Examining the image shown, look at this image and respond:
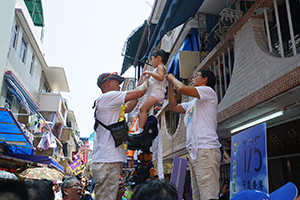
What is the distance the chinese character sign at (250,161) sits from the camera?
9.57 ft

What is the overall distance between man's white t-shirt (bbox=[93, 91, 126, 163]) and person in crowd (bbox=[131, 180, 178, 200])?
178 cm

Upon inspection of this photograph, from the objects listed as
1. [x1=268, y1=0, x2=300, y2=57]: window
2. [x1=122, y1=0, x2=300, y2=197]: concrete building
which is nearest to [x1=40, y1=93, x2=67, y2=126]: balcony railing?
[x1=122, y1=0, x2=300, y2=197]: concrete building

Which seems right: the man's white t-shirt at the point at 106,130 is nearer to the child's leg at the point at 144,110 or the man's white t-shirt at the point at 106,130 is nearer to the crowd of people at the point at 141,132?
the crowd of people at the point at 141,132

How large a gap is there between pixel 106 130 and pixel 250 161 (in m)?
1.91

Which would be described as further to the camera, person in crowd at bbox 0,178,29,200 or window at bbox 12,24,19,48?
window at bbox 12,24,19,48

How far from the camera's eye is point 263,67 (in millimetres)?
4777

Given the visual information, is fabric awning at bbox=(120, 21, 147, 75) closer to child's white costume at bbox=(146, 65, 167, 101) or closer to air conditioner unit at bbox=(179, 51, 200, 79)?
air conditioner unit at bbox=(179, 51, 200, 79)

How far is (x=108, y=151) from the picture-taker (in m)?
3.54

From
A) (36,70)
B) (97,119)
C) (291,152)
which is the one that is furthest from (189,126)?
(36,70)

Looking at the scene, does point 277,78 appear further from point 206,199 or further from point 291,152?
point 291,152

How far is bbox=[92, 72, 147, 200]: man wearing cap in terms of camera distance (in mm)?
3417

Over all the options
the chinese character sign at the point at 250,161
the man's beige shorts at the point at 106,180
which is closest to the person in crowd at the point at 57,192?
the man's beige shorts at the point at 106,180

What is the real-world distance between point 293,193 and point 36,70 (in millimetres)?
21667

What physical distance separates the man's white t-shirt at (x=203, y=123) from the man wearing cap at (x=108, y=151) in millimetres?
900
